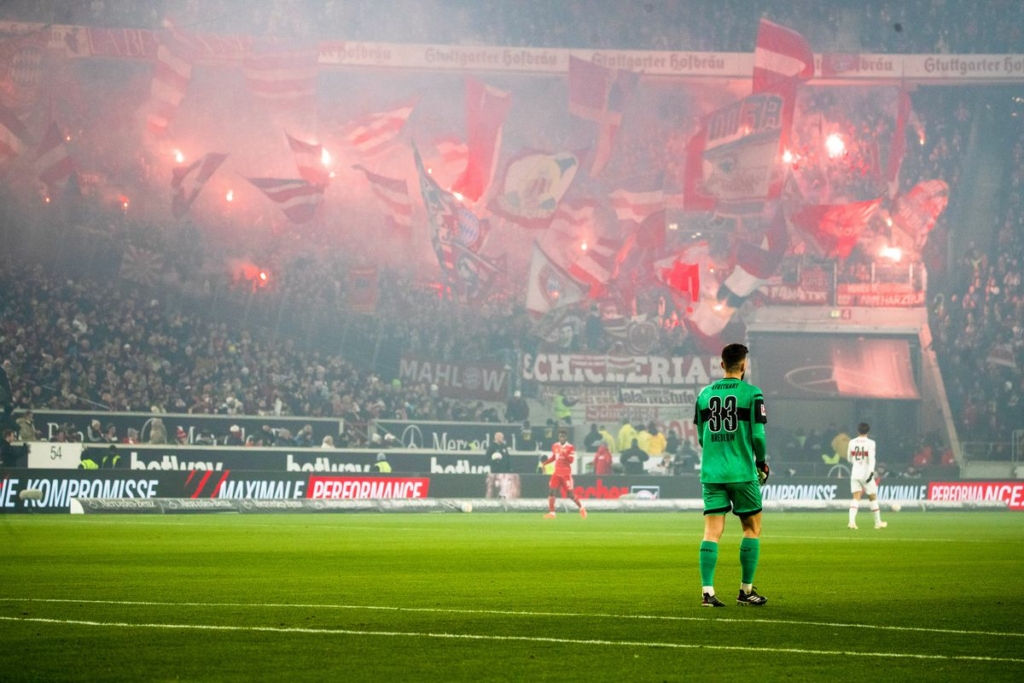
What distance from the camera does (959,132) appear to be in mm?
62688

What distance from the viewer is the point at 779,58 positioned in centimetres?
6131

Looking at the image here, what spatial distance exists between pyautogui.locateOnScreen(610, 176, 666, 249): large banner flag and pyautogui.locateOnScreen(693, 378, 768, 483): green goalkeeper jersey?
159 feet

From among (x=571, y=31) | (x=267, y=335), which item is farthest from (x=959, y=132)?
(x=267, y=335)

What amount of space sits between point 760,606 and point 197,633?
4.88 m

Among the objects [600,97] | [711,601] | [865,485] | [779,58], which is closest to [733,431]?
[711,601]

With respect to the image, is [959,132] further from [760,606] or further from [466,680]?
[466,680]

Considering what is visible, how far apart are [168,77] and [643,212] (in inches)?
853

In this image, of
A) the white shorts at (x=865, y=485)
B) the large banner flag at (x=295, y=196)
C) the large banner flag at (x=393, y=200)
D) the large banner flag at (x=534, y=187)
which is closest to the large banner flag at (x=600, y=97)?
the large banner flag at (x=534, y=187)

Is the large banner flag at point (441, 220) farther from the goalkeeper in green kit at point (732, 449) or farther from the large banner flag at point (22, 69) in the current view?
the goalkeeper in green kit at point (732, 449)

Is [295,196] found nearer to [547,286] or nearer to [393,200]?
[393,200]

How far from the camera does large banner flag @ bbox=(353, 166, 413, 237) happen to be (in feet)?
198

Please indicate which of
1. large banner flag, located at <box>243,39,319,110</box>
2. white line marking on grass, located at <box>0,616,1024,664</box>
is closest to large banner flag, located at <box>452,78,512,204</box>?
large banner flag, located at <box>243,39,319,110</box>

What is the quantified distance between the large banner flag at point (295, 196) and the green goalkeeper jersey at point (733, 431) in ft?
163

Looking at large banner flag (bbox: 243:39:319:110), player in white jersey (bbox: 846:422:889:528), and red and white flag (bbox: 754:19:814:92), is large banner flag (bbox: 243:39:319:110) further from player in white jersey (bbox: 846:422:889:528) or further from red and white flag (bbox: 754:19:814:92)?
player in white jersey (bbox: 846:422:889:528)
